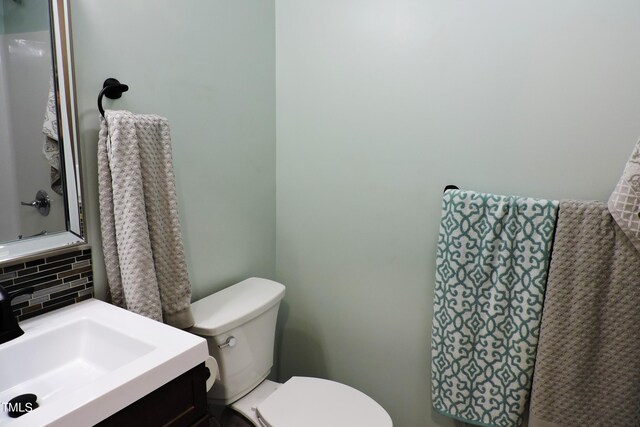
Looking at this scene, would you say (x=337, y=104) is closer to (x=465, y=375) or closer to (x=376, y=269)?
(x=376, y=269)

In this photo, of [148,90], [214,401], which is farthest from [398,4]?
[214,401]

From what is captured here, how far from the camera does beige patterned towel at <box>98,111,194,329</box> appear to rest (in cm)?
109

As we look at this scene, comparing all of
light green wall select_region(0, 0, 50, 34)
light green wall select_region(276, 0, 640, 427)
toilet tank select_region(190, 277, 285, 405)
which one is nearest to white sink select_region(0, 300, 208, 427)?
toilet tank select_region(190, 277, 285, 405)

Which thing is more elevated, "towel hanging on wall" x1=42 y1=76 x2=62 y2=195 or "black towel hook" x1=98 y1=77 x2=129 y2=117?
"black towel hook" x1=98 y1=77 x2=129 y2=117

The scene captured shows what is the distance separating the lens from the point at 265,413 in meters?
1.33

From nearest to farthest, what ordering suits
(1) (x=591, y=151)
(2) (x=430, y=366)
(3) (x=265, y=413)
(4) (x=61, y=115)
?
(4) (x=61, y=115)
(1) (x=591, y=151)
(3) (x=265, y=413)
(2) (x=430, y=366)

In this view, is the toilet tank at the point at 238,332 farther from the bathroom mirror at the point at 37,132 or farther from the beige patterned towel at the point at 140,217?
the bathroom mirror at the point at 37,132

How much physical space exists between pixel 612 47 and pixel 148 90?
1.37 meters

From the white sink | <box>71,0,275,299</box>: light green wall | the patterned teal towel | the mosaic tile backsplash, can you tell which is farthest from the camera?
the patterned teal towel

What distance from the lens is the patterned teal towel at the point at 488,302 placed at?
49.2 inches

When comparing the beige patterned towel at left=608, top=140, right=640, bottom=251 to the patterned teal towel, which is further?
the patterned teal towel

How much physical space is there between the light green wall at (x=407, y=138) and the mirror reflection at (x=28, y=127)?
903mm

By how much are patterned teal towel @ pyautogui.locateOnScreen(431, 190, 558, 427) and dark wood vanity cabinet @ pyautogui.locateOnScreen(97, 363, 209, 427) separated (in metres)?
0.83

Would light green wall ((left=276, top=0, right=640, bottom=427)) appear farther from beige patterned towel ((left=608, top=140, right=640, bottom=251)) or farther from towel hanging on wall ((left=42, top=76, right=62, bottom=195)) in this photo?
towel hanging on wall ((left=42, top=76, right=62, bottom=195))
